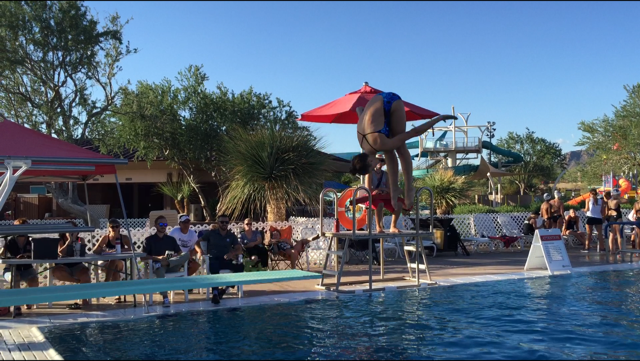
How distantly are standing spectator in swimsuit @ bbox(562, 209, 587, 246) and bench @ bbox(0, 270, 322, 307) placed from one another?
10461 millimetres

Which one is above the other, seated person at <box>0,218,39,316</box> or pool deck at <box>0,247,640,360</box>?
seated person at <box>0,218,39,316</box>

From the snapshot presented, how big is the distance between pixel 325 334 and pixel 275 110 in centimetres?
1677

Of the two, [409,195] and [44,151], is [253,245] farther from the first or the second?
[44,151]

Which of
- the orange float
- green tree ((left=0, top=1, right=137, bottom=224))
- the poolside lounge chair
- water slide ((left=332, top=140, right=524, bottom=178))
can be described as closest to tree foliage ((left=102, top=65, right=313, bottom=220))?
green tree ((left=0, top=1, right=137, bottom=224))

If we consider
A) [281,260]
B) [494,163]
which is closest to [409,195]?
[281,260]

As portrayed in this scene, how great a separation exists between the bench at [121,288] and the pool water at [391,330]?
41 centimetres

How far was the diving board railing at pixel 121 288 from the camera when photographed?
6359 mm

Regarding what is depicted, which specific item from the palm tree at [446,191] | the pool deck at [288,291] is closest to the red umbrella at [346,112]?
the pool deck at [288,291]

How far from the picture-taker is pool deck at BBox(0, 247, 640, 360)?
19.4 ft

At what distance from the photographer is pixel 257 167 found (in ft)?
46.0

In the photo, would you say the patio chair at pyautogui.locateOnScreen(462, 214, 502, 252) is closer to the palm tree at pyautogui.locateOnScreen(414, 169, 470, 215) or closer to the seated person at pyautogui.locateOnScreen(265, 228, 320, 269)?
the palm tree at pyautogui.locateOnScreen(414, 169, 470, 215)

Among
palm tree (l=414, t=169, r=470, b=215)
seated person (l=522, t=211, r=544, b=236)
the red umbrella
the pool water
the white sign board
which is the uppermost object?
the red umbrella

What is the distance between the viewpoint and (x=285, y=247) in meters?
10.8

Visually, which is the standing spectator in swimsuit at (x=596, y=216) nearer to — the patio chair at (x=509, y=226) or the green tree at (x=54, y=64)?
the patio chair at (x=509, y=226)
